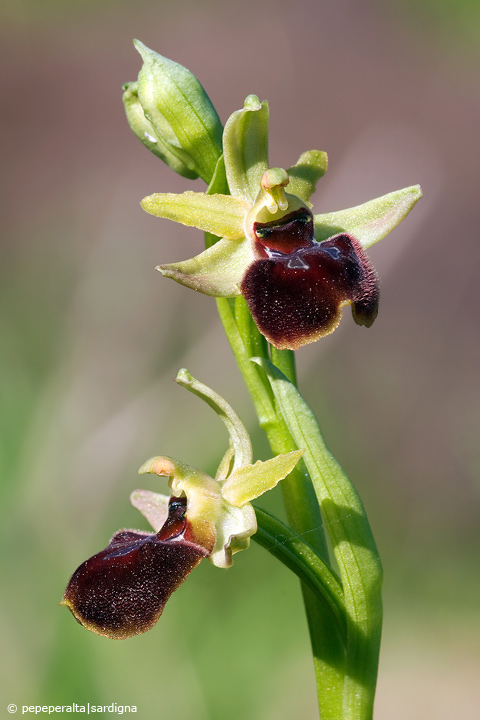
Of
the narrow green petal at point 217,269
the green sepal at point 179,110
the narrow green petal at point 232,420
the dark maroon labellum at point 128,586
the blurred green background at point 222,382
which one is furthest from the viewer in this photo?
the blurred green background at point 222,382

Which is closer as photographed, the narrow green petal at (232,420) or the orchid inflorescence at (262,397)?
the orchid inflorescence at (262,397)

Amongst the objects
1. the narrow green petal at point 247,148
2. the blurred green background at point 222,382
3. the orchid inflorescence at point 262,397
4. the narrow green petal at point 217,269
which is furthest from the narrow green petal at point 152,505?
the blurred green background at point 222,382

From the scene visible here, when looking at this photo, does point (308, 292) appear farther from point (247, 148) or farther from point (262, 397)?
point (247, 148)

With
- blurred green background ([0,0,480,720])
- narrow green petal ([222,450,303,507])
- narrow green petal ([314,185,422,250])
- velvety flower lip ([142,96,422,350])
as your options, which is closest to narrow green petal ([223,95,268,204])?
velvety flower lip ([142,96,422,350])

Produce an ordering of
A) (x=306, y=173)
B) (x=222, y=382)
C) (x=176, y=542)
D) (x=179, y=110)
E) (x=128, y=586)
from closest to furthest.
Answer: (x=128, y=586) → (x=176, y=542) → (x=179, y=110) → (x=306, y=173) → (x=222, y=382)

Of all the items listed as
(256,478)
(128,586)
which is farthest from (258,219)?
(128,586)

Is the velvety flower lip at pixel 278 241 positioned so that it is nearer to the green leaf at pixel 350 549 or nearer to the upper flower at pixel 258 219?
the upper flower at pixel 258 219

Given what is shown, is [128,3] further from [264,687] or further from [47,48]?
[264,687]
